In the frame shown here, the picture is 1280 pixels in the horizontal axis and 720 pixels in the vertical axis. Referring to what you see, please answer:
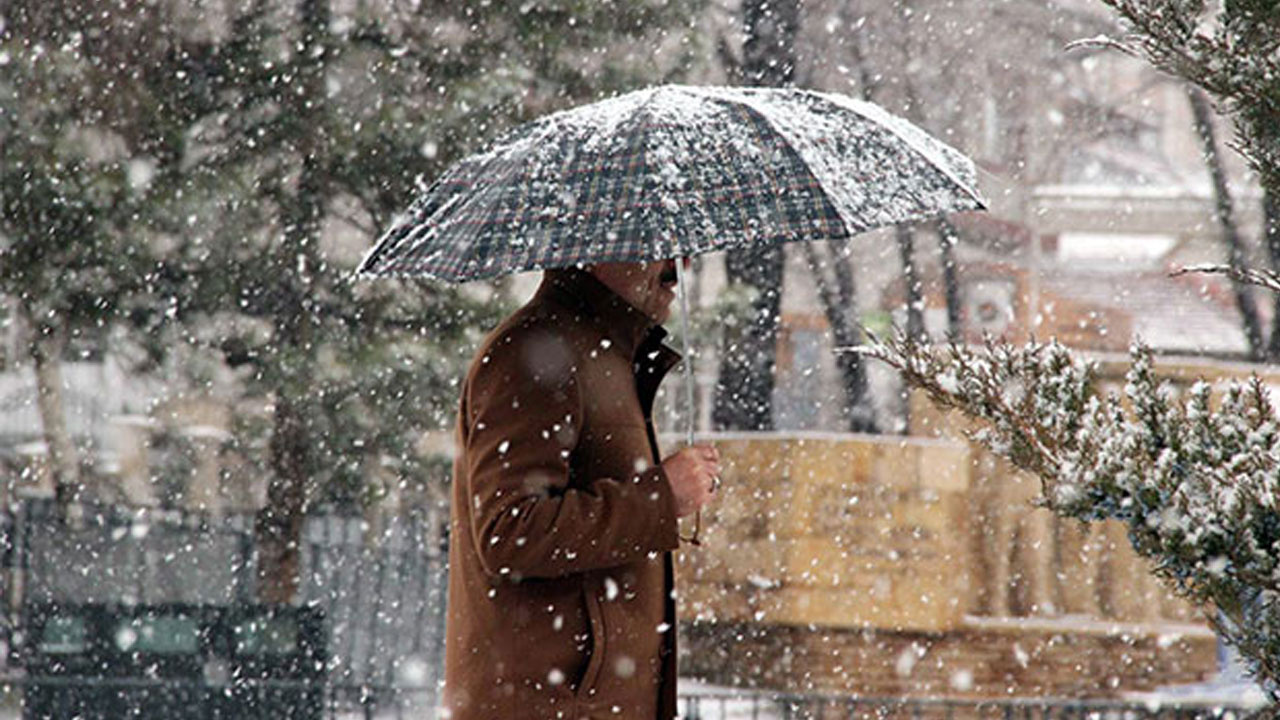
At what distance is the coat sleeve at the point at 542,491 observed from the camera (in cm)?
322

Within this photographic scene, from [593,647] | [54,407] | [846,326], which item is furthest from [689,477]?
[846,326]

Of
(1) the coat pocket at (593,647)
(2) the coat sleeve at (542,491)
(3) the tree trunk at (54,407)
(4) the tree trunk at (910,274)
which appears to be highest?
(4) the tree trunk at (910,274)

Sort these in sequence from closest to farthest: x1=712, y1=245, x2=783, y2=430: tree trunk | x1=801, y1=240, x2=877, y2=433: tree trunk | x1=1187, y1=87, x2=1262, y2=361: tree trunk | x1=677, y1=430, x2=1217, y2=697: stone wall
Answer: x1=677, y1=430, x2=1217, y2=697: stone wall, x1=712, y1=245, x2=783, y2=430: tree trunk, x1=801, y1=240, x2=877, y2=433: tree trunk, x1=1187, y1=87, x2=1262, y2=361: tree trunk

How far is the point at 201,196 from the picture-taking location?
38.8ft

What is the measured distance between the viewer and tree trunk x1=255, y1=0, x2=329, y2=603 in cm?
1232

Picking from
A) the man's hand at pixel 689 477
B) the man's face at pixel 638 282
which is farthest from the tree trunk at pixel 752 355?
the man's hand at pixel 689 477

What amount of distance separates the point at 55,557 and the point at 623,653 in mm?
9458

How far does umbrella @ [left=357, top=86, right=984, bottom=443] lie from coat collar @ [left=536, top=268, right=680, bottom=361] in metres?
0.12

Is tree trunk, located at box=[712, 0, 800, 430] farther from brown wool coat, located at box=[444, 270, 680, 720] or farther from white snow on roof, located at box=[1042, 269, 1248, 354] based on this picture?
brown wool coat, located at box=[444, 270, 680, 720]

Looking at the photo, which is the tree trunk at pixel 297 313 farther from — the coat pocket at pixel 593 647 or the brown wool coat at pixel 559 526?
the coat pocket at pixel 593 647

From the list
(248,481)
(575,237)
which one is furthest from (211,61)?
(575,237)

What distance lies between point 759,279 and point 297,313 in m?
4.81

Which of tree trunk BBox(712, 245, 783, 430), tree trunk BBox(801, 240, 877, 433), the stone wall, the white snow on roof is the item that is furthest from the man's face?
the white snow on roof

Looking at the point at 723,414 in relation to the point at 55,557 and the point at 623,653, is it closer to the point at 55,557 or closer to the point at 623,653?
the point at 55,557
